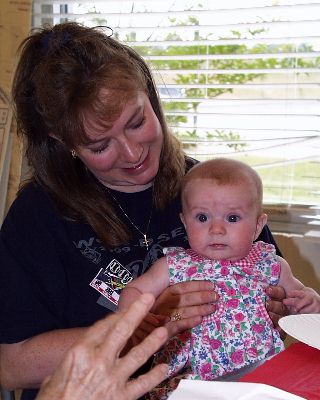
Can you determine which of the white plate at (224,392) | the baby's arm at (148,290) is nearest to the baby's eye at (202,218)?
the baby's arm at (148,290)

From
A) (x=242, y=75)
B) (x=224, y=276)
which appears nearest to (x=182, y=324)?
(x=224, y=276)

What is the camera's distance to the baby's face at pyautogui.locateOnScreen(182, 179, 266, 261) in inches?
55.8

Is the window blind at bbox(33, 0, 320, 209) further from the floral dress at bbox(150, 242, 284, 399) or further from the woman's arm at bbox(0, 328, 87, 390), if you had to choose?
the woman's arm at bbox(0, 328, 87, 390)

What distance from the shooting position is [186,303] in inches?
53.4

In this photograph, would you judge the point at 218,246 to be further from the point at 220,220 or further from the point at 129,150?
the point at 129,150

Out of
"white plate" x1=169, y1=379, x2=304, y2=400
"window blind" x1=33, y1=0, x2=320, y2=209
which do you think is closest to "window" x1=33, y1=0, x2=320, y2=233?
"window blind" x1=33, y1=0, x2=320, y2=209

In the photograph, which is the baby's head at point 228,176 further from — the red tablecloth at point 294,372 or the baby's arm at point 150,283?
the red tablecloth at point 294,372

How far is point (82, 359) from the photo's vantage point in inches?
28.7

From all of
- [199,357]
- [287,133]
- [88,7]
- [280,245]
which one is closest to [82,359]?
[199,357]

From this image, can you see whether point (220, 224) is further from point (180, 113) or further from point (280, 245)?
point (180, 113)

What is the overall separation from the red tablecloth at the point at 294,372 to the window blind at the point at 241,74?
148cm

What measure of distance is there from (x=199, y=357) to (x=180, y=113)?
139cm

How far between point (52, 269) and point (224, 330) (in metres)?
0.41

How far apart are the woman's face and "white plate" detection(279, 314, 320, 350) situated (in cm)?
58
